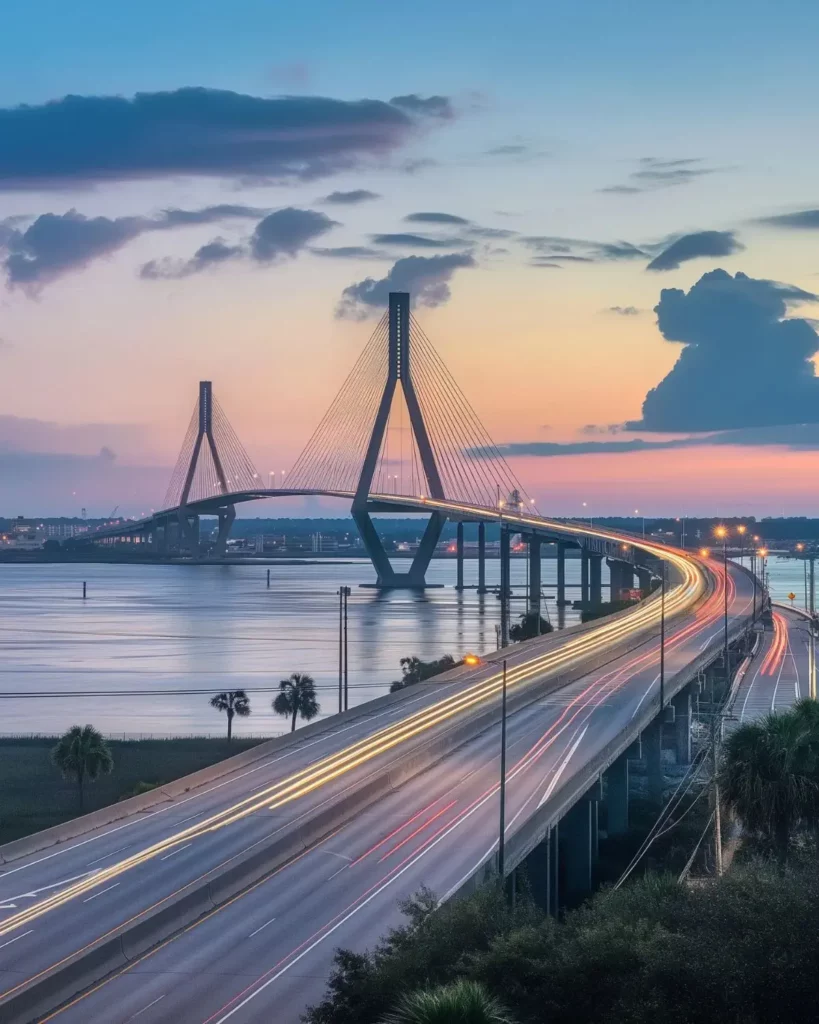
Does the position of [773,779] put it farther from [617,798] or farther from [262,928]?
[617,798]

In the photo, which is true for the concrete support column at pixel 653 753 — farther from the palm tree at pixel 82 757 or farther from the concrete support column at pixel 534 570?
the concrete support column at pixel 534 570

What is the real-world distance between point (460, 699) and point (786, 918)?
67.3ft

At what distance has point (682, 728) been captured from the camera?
105 feet

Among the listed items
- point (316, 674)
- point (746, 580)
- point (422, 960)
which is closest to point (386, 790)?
point (422, 960)

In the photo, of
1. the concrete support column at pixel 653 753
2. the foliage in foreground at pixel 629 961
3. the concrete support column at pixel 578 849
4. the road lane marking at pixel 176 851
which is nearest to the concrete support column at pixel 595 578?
the concrete support column at pixel 653 753

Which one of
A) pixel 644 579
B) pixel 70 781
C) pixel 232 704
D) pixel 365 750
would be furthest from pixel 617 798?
pixel 644 579

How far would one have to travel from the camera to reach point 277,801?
1934 centimetres

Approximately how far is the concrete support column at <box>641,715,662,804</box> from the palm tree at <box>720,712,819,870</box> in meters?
12.3

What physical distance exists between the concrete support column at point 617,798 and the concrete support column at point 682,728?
19.1 feet

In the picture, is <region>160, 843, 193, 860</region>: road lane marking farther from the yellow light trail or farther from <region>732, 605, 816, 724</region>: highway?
<region>732, 605, 816, 724</region>: highway

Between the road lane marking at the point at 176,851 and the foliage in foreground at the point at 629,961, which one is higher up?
the foliage in foreground at the point at 629,961

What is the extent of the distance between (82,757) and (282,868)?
508 inches

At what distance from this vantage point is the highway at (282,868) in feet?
39.4

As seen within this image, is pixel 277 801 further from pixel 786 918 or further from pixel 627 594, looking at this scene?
pixel 627 594
